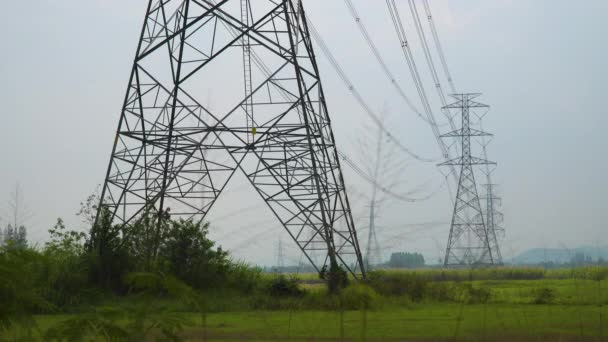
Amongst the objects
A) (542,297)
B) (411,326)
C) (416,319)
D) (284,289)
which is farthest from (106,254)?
(542,297)

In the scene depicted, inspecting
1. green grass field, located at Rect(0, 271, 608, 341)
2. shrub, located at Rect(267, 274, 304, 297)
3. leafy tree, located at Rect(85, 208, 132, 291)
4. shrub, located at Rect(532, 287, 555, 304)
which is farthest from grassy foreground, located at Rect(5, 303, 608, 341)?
leafy tree, located at Rect(85, 208, 132, 291)

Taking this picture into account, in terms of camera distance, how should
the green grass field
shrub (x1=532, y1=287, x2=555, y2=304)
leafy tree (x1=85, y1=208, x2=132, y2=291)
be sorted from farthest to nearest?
1. leafy tree (x1=85, y1=208, x2=132, y2=291)
2. shrub (x1=532, y1=287, x2=555, y2=304)
3. the green grass field

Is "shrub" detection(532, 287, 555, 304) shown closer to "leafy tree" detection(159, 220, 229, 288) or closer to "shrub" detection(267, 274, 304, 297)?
"shrub" detection(267, 274, 304, 297)

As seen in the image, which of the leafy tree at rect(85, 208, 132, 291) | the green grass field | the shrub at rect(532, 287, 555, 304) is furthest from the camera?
the leafy tree at rect(85, 208, 132, 291)

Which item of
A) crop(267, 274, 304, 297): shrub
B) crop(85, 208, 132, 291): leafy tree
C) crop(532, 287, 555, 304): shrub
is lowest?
crop(532, 287, 555, 304): shrub

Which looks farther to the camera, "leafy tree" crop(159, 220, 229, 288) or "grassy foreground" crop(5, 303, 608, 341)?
"leafy tree" crop(159, 220, 229, 288)

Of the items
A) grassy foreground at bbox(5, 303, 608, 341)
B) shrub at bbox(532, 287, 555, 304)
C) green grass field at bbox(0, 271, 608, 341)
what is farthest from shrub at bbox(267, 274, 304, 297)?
shrub at bbox(532, 287, 555, 304)

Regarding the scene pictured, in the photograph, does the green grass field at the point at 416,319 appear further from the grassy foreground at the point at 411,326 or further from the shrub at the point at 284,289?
the shrub at the point at 284,289

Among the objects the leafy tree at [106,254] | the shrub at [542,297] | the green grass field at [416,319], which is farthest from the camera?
the leafy tree at [106,254]

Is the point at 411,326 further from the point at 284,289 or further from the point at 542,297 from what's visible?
the point at 284,289

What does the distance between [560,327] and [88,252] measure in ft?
44.6

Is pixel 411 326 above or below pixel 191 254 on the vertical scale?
below

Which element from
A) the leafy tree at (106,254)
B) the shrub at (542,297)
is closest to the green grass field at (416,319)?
the shrub at (542,297)

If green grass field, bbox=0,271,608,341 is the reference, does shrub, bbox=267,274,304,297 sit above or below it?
above
